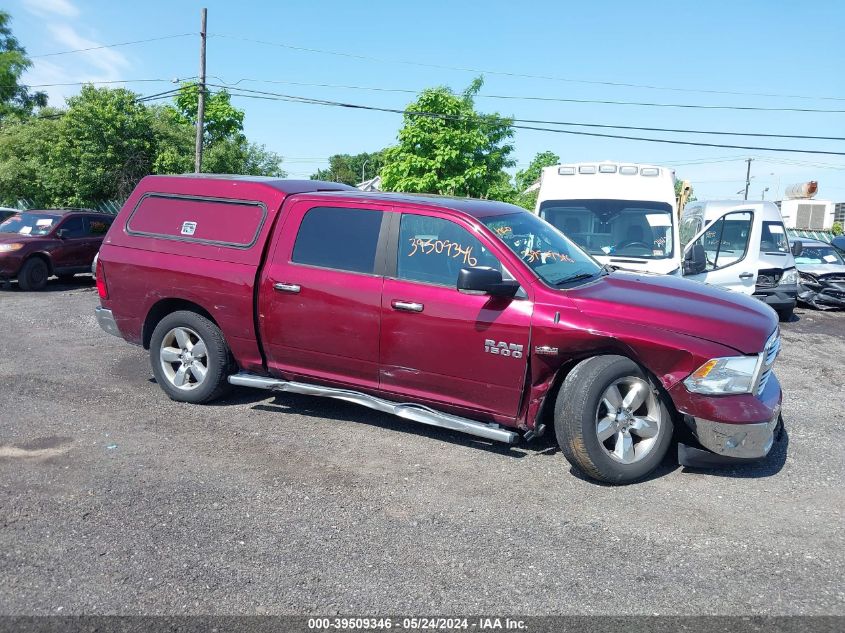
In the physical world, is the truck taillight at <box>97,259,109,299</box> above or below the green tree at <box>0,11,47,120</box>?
below

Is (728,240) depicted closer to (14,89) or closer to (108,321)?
(108,321)

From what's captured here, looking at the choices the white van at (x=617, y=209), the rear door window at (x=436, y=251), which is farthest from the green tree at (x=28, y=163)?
the rear door window at (x=436, y=251)

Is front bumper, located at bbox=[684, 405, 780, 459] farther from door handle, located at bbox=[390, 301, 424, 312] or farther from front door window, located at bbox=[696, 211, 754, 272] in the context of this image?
front door window, located at bbox=[696, 211, 754, 272]

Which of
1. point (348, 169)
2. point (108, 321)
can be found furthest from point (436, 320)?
point (348, 169)

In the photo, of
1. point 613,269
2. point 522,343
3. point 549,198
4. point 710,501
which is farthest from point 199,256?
point 549,198

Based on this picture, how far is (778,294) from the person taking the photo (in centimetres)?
1276

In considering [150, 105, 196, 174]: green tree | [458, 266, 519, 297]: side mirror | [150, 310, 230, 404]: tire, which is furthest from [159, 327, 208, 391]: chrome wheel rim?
[150, 105, 196, 174]: green tree

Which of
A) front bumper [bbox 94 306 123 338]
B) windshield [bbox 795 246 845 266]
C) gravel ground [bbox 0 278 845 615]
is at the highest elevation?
windshield [bbox 795 246 845 266]

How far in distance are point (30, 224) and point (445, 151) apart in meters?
11.1

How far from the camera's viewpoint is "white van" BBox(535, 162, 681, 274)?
929 centimetres

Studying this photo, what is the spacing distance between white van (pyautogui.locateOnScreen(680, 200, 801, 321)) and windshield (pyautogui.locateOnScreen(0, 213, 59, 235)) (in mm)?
12841

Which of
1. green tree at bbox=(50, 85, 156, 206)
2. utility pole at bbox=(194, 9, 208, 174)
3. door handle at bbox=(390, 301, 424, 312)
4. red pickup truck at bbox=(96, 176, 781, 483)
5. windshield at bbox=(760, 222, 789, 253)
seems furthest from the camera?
green tree at bbox=(50, 85, 156, 206)

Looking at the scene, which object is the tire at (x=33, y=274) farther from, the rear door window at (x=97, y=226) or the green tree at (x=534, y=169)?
the green tree at (x=534, y=169)

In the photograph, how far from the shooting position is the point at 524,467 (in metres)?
5.12
